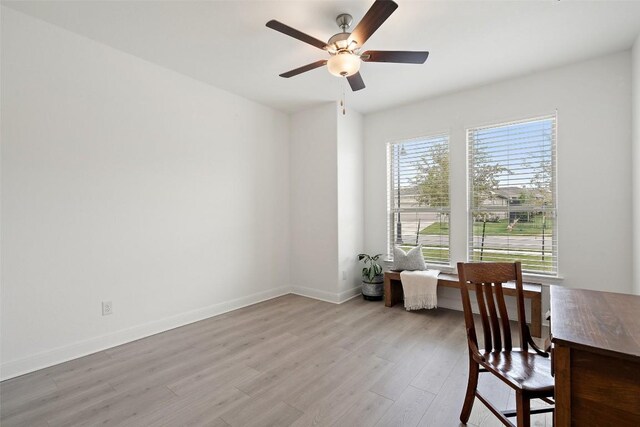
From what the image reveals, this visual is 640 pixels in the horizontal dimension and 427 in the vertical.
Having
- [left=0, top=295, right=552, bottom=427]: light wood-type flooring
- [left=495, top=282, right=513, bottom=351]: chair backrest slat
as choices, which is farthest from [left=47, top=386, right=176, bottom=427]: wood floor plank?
[left=495, top=282, right=513, bottom=351]: chair backrest slat

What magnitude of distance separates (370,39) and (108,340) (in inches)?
142

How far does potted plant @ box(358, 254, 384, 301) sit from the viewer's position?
13.9 ft

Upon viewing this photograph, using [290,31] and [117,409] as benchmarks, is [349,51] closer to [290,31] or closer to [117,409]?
[290,31]

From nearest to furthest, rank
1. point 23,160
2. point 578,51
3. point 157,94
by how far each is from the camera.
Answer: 1. point 23,160
2. point 578,51
3. point 157,94

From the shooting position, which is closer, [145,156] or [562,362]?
[562,362]

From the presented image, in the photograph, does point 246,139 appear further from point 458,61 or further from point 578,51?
point 578,51

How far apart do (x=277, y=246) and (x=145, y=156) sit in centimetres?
214

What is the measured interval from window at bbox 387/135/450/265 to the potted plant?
36cm

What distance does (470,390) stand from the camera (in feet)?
5.73

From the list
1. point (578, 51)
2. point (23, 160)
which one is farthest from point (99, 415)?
point (578, 51)

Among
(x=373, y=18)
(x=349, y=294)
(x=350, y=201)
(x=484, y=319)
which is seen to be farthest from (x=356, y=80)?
(x=349, y=294)

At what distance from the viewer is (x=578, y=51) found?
9.70ft

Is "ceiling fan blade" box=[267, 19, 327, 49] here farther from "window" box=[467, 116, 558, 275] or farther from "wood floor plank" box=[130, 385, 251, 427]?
"window" box=[467, 116, 558, 275]

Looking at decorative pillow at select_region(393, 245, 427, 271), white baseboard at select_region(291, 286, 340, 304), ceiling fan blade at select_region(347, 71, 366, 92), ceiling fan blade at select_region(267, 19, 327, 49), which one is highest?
ceiling fan blade at select_region(267, 19, 327, 49)
